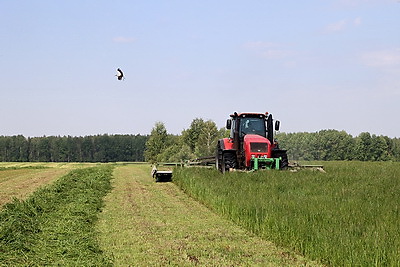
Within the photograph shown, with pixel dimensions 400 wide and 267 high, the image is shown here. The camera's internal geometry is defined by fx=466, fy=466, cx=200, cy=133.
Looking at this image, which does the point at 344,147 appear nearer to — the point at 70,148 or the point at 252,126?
the point at 252,126

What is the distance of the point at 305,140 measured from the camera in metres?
82.0

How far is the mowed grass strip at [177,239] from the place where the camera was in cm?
717

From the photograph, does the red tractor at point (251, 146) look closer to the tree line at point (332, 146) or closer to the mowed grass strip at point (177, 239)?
the mowed grass strip at point (177, 239)

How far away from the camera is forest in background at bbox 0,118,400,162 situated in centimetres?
6462

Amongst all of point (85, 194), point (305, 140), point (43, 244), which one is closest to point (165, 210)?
point (85, 194)

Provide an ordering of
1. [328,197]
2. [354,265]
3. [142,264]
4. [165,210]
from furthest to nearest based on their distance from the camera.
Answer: [165,210]
[328,197]
[142,264]
[354,265]

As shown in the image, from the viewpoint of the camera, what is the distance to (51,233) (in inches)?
343

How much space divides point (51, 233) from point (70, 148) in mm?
119266

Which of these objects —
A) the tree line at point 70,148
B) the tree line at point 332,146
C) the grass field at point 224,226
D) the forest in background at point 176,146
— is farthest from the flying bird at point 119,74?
the tree line at point 70,148

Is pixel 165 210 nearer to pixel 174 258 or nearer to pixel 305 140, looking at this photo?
pixel 174 258

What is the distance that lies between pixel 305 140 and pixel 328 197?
239 ft

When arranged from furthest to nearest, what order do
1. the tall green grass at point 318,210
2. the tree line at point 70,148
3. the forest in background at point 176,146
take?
the tree line at point 70,148, the forest in background at point 176,146, the tall green grass at point 318,210

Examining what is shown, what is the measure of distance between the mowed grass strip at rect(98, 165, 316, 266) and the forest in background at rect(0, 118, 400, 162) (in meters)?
35.7

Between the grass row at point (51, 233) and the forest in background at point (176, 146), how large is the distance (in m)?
35.6
